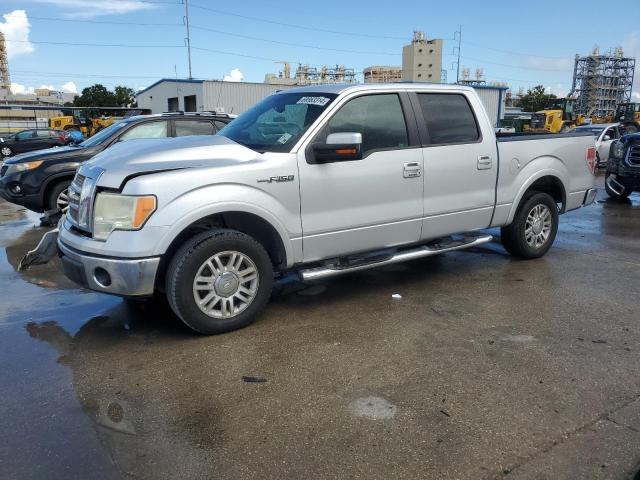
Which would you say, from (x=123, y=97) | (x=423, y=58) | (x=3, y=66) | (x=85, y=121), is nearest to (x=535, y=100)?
(x=423, y=58)

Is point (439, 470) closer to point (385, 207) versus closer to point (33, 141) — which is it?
point (385, 207)

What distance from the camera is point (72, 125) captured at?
132 ft

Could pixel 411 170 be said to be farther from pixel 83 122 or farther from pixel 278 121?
pixel 83 122

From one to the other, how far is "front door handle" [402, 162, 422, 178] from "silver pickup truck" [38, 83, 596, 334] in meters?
0.01

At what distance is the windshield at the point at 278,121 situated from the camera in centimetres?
463

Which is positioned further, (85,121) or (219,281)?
(85,121)

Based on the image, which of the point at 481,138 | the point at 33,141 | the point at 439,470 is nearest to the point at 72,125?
the point at 33,141

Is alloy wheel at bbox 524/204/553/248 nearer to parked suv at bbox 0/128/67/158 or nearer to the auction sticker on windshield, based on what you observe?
the auction sticker on windshield

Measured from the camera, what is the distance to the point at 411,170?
5.04 meters

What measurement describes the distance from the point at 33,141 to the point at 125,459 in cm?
2691

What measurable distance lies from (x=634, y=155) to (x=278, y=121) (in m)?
8.80

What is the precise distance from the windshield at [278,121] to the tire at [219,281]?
0.92 meters

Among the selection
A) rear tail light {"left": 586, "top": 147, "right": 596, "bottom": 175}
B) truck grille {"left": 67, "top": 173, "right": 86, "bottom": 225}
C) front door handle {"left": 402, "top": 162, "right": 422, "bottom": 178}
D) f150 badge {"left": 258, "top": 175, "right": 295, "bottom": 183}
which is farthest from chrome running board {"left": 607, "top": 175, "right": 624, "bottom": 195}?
truck grille {"left": 67, "top": 173, "right": 86, "bottom": 225}

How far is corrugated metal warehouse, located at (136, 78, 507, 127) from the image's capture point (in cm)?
3841
